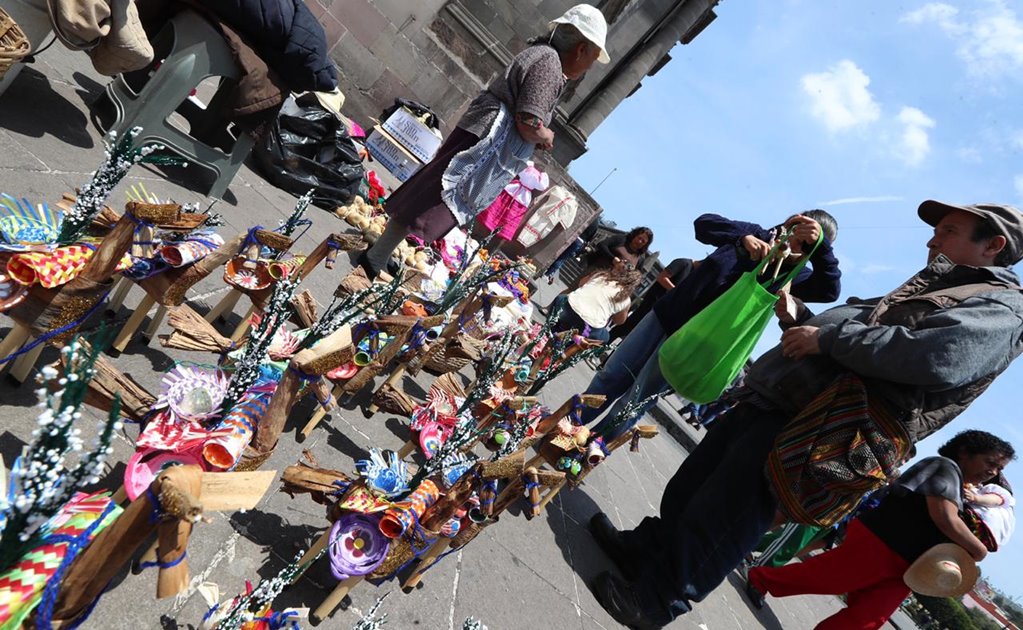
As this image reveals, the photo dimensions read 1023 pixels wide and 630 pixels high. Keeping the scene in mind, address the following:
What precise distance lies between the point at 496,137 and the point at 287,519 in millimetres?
2555

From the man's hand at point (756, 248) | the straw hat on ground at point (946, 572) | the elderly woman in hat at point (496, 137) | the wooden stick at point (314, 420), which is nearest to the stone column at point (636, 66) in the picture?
the elderly woman in hat at point (496, 137)

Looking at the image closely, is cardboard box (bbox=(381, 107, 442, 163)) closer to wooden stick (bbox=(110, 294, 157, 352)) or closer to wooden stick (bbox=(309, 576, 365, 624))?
wooden stick (bbox=(110, 294, 157, 352))

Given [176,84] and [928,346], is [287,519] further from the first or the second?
[176,84]

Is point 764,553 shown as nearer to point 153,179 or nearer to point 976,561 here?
point 976,561

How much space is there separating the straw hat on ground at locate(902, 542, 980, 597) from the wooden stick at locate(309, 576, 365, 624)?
2838 millimetres

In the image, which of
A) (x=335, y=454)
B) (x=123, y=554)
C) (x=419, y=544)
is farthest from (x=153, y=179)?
(x=123, y=554)

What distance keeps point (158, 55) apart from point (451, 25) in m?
5.79

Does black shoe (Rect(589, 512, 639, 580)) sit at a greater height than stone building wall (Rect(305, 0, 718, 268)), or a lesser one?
lesser

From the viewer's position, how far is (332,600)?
1.86 metres

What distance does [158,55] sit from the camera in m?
4.34

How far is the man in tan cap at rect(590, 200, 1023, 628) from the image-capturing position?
214 centimetres

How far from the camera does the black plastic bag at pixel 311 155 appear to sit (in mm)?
5344

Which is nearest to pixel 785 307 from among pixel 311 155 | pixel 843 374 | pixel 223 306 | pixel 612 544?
pixel 843 374

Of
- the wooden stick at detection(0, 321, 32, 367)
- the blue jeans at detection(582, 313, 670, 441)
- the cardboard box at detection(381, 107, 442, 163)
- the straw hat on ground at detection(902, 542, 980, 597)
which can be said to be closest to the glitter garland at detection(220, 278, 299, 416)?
the wooden stick at detection(0, 321, 32, 367)
